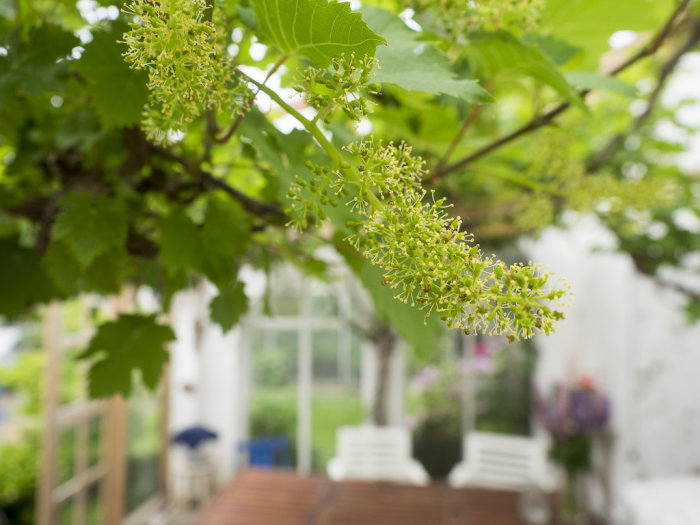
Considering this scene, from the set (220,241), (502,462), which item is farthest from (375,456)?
(220,241)

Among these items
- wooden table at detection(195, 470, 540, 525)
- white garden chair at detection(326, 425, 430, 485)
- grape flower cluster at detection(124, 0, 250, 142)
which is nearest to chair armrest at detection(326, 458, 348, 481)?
white garden chair at detection(326, 425, 430, 485)

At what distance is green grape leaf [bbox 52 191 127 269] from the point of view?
1.45ft

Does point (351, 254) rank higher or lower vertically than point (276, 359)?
higher

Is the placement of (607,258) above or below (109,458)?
above

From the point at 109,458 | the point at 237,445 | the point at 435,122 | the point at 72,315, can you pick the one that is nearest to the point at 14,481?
the point at 109,458

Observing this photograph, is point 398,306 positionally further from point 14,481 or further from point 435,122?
point 14,481

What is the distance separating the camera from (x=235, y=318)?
485 millimetres

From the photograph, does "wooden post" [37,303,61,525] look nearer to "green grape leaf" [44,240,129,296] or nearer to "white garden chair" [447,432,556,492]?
"white garden chair" [447,432,556,492]

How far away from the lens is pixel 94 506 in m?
4.07

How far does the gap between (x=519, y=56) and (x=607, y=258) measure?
13.9 ft

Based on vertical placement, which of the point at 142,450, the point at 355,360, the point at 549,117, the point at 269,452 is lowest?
the point at 269,452

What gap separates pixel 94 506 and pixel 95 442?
1.67 ft

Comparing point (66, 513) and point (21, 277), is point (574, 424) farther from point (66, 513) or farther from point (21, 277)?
point (21, 277)

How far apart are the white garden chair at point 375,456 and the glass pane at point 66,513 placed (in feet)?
6.49
